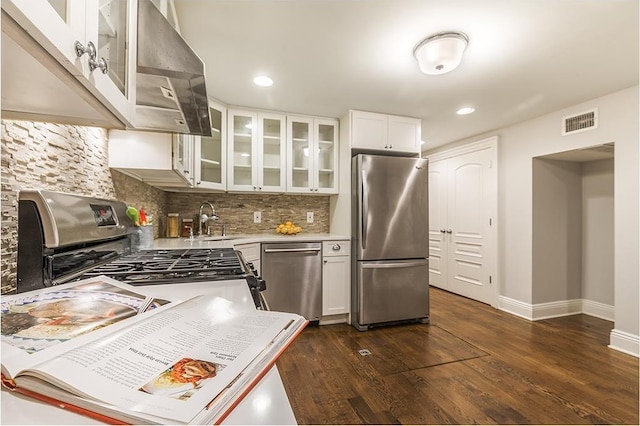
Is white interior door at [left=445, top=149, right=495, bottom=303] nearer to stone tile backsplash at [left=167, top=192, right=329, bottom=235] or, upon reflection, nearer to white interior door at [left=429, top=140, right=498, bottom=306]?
white interior door at [left=429, top=140, right=498, bottom=306]

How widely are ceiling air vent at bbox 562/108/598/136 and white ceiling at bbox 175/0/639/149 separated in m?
0.14

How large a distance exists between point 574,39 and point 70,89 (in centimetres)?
258

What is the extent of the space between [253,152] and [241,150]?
→ 0.14m

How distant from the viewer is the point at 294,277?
289 cm

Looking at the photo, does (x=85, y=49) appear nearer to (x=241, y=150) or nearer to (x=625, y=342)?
(x=241, y=150)

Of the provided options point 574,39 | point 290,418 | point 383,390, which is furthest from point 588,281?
point 290,418

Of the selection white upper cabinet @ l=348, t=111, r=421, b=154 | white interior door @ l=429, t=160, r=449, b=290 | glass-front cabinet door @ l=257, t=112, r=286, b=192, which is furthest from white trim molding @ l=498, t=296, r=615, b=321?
glass-front cabinet door @ l=257, t=112, r=286, b=192

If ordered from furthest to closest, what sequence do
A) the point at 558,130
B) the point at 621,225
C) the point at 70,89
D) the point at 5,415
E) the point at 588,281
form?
the point at 588,281, the point at 558,130, the point at 621,225, the point at 70,89, the point at 5,415

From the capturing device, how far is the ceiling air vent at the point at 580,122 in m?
2.69

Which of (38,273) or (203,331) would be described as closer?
(203,331)

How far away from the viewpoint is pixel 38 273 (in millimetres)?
873

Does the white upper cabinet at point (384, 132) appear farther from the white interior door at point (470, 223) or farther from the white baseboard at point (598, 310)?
the white baseboard at point (598, 310)

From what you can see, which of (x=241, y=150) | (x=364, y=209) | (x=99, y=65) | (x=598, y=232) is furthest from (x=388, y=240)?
(x=99, y=65)

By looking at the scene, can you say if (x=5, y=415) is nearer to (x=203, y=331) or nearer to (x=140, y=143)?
(x=203, y=331)
